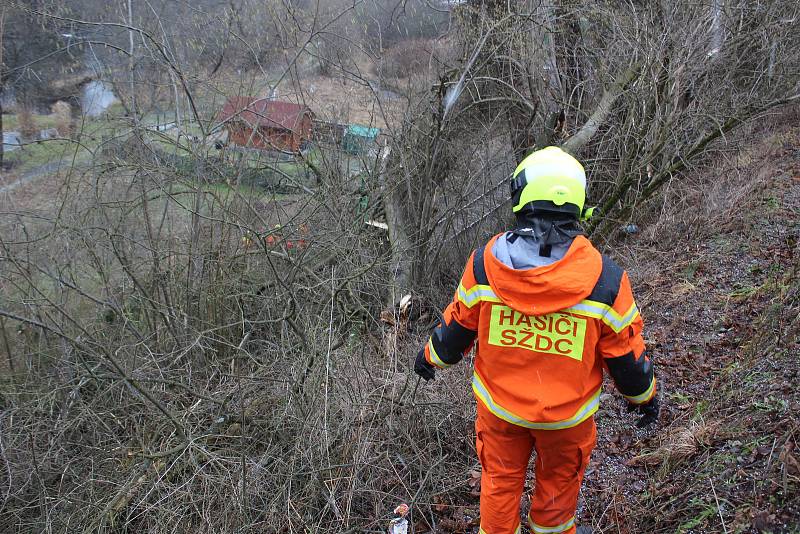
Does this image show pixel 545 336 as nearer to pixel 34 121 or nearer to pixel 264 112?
pixel 264 112

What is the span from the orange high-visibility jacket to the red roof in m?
4.26

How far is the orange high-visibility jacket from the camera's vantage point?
2.27 meters

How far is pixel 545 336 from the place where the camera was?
235cm

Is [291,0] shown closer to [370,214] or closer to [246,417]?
[370,214]

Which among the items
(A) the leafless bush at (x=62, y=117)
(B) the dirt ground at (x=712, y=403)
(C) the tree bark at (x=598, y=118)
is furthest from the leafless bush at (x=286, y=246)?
(B) the dirt ground at (x=712, y=403)

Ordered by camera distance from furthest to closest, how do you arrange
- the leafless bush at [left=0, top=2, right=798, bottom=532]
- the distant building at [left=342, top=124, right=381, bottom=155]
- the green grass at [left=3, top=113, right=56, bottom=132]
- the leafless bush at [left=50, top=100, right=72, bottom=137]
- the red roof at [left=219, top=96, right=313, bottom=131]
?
the distant building at [left=342, top=124, right=381, bottom=155], the green grass at [left=3, top=113, right=56, bottom=132], the red roof at [left=219, top=96, right=313, bottom=131], the leafless bush at [left=50, top=100, right=72, bottom=137], the leafless bush at [left=0, top=2, right=798, bottom=532]

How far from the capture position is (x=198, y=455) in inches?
152

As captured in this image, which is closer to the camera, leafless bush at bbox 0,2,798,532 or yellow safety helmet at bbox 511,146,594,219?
yellow safety helmet at bbox 511,146,594,219

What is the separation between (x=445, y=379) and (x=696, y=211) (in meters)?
4.68

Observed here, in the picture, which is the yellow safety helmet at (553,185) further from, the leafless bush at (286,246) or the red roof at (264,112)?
the red roof at (264,112)

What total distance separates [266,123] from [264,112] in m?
0.12

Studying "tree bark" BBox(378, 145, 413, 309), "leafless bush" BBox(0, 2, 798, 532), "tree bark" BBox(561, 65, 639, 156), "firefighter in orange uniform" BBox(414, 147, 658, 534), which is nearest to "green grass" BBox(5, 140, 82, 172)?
"leafless bush" BBox(0, 2, 798, 532)

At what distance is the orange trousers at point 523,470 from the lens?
8.27ft

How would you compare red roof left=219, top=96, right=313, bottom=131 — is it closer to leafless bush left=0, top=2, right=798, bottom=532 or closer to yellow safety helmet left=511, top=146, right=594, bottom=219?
leafless bush left=0, top=2, right=798, bottom=532
